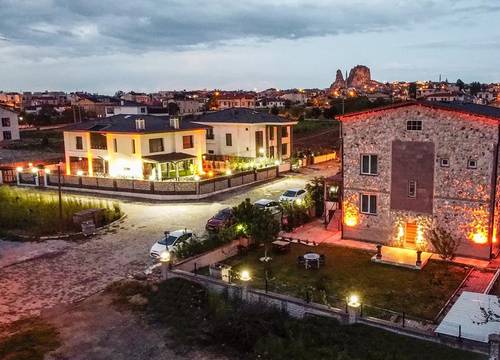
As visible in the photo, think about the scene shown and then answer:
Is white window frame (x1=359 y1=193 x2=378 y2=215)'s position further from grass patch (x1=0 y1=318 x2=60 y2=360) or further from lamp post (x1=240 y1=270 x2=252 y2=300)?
grass patch (x1=0 y1=318 x2=60 y2=360)

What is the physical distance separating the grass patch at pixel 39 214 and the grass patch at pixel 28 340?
1284 cm

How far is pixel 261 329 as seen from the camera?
16.8 meters

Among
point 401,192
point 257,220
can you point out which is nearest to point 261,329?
point 257,220

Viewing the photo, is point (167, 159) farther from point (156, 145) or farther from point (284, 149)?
point (284, 149)

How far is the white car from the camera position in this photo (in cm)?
Answer: 2472

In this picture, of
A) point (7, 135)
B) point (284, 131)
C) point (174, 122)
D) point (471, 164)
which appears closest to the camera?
point (471, 164)

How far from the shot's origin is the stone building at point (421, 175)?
23.1m

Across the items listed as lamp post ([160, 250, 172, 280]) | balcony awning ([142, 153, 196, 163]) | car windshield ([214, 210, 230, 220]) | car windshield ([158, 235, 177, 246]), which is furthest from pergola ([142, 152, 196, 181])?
lamp post ([160, 250, 172, 280])

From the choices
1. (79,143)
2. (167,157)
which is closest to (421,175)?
(167,157)

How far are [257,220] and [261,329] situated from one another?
7897 millimetres

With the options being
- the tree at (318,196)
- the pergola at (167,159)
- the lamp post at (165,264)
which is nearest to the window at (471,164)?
the tree at (318,196)

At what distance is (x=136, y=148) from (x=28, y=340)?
97.1ft

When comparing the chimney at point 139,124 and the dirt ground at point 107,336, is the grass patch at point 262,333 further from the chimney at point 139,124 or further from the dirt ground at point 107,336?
the chimney at point 139,124

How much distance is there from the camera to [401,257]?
2397 centimetres
